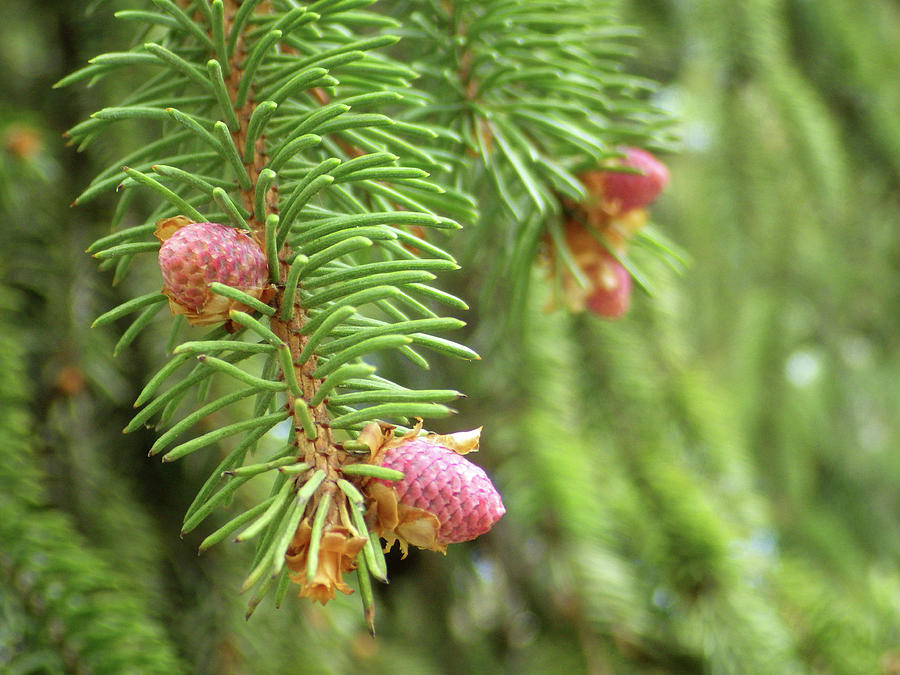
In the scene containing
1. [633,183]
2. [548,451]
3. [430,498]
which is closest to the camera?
[430,498]

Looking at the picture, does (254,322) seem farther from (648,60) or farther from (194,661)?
(648,60)

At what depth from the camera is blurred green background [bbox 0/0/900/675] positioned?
0.74 metres

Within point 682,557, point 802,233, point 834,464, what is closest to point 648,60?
point 802,233

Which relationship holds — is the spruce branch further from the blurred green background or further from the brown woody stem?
the blurred green background

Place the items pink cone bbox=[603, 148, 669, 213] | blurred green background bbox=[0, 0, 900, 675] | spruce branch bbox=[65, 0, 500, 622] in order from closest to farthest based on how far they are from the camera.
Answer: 1. spruce branch bbox=[65, 0, 500, 622]
2. pink cone bbox=[603, 148, 669, 213]
3. blurred green background bbox=[0, 0, 900, 675]

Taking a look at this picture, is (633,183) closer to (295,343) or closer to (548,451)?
(295,343)

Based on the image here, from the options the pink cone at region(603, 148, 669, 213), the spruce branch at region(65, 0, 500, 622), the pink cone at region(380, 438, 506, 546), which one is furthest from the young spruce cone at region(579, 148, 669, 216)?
the pink cone at region(380, 438, 506, 546)

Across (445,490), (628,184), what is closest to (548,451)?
(628,184)

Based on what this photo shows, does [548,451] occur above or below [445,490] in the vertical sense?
below

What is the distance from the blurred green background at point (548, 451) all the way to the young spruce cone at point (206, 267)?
1.08 feet

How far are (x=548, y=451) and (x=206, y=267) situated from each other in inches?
24.8

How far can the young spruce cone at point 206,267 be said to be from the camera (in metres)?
0.34

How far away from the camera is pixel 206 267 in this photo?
1.10 feet

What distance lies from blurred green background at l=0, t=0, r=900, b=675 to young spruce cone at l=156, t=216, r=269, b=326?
12.9 inches
